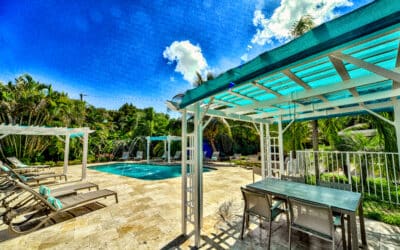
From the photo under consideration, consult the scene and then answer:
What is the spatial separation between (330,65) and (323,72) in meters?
0.24

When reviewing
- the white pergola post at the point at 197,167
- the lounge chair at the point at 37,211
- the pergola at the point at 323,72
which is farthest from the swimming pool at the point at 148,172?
the pergola at the point at 323,72

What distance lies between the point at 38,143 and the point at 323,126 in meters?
20.6

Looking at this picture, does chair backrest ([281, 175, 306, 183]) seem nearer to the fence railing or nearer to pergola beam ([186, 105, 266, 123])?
the fence railing

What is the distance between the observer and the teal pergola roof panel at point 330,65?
4.44 ft

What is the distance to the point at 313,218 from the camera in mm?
2568

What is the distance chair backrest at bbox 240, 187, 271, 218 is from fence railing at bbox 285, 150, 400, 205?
12.3 feet

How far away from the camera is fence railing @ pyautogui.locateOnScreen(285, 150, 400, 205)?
5.12 m

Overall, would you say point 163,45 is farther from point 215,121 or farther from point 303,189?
point 303,189

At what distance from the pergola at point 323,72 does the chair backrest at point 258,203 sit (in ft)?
3.22

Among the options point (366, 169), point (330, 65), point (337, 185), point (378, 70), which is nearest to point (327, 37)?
point (378, 70)

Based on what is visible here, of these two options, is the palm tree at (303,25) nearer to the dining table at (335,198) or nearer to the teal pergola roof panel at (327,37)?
the dining table at (335,198)

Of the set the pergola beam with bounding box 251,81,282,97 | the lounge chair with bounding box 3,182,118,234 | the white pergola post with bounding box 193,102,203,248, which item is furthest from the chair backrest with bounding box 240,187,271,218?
the lounge chair with bounding box 3,182,118,234

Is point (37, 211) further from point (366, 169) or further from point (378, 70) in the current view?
point (366, 169)

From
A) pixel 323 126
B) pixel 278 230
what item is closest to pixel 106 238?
pixel 278 230
